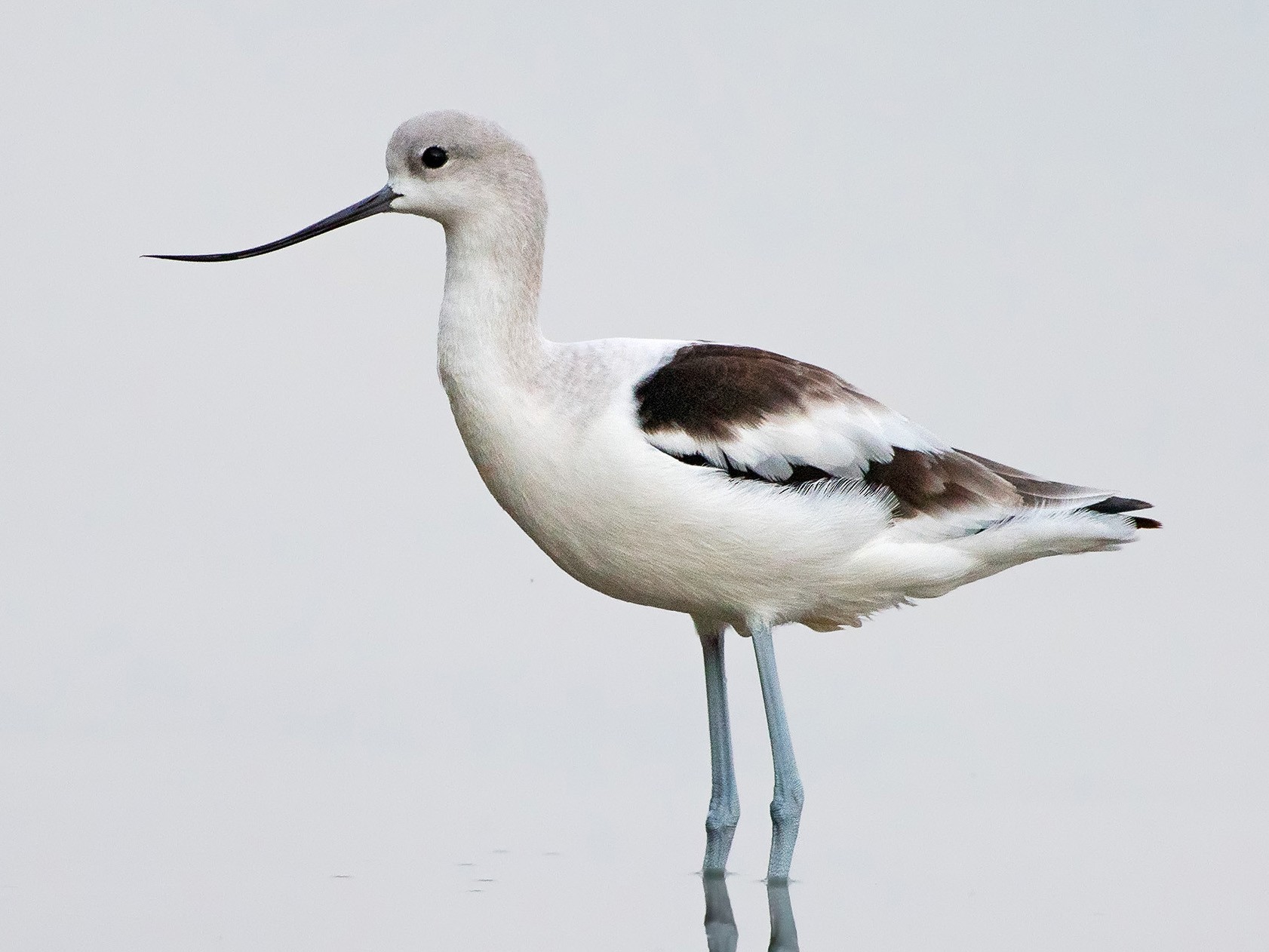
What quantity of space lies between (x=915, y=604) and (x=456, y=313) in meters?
2.03

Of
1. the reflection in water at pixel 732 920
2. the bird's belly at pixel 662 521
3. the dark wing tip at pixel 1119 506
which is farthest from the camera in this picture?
the dark wing tip at pixel 1119 506

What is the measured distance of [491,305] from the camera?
8.14m

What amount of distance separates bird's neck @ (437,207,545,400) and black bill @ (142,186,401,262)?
261 mm

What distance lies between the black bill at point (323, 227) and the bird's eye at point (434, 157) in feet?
0.54

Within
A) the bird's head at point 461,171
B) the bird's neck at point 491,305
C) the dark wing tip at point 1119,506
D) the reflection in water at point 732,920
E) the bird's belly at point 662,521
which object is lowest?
the reflection in water at point 732,920

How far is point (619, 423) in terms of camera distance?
806 centimetres

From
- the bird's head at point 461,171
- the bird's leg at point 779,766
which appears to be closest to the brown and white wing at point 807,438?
the bird's leg at point 779,766

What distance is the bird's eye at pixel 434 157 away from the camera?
26.8 ft

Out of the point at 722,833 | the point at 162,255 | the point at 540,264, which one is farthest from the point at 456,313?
the point at 722,833

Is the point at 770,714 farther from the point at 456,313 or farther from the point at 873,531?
the point at 456,313

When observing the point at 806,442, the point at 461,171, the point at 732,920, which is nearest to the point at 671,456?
the point at 806,442

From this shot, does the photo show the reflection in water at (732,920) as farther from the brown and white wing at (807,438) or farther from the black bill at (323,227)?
the black bill at (323,227)

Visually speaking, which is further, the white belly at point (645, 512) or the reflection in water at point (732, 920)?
the white belly at point (645, 512)

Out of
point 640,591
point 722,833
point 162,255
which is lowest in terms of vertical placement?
point 722,833
